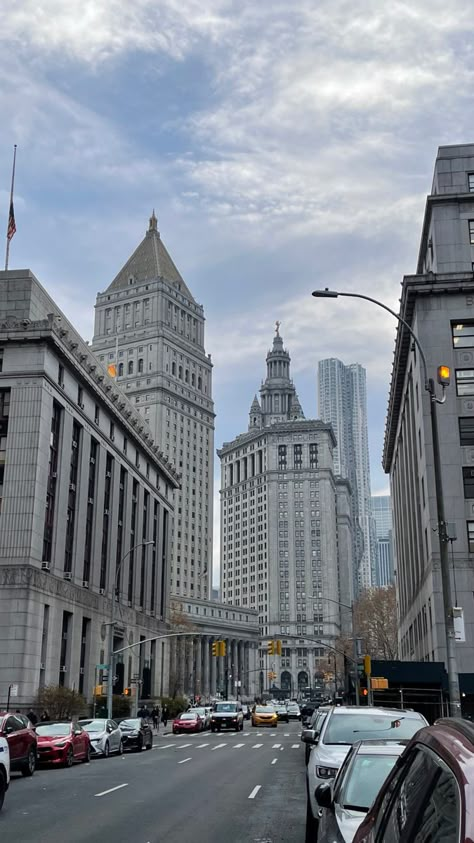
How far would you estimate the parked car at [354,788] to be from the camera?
691 cm

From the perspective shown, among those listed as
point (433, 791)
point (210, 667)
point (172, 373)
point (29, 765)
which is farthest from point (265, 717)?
point (172, 373)

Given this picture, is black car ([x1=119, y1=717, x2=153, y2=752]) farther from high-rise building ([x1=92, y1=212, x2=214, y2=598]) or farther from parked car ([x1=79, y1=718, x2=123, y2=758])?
high-rise building ([x1=92, y1=212, x2=214, y2=598])

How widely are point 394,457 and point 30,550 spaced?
156ft

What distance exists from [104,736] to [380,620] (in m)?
75.3

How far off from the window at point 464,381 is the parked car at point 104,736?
86.3ft

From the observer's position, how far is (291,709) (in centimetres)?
8319

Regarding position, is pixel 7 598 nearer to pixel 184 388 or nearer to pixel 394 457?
A: pixel 394 457

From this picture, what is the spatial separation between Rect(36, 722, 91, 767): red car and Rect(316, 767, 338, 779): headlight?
1712 centimetres

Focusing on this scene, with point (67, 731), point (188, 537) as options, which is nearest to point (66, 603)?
point (67, 731)

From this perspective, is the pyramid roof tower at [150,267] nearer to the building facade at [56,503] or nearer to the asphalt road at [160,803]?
the building facade at [56,503]

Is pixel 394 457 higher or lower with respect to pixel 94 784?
higher

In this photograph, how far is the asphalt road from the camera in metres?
13.5

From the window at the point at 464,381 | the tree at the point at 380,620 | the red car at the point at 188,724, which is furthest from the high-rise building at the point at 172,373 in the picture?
the window at the point at 464,381

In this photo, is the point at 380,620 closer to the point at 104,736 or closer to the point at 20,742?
the point at 104,736
